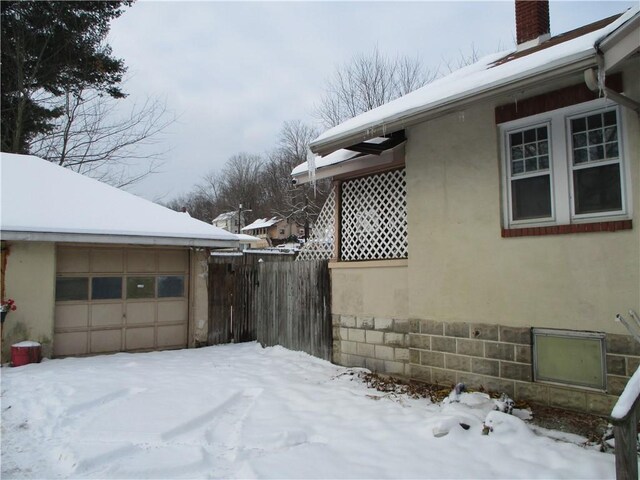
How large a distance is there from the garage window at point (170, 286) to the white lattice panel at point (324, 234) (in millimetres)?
3290

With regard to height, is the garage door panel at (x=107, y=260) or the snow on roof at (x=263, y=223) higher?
the snow on roof at (x=263, y=223)

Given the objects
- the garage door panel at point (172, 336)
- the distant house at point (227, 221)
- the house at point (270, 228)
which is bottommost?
the garage door panel at point (172, 336)

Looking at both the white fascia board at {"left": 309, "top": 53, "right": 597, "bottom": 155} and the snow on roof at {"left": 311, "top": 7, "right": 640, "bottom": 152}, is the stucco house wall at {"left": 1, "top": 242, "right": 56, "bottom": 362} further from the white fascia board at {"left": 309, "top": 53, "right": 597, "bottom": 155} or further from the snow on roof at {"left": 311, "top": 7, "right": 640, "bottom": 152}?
the snow on roof at {"left": 311, "top": 7, "right": 640, "bottom": 152}

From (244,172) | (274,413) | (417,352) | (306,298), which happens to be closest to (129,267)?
(306,298)

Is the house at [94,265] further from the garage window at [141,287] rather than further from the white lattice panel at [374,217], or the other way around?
the white lattice panel at [374,217]

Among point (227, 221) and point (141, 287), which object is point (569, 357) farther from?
point (227, 221)

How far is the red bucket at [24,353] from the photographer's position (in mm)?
7691

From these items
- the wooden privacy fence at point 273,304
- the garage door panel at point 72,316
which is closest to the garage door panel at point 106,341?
the garage door panel at point 72,316

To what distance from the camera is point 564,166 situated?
481cm

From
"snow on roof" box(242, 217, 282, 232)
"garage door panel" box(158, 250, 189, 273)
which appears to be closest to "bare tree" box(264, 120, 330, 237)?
"snow on roof" box(242, 217, 282, 232)

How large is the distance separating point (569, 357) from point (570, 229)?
1.34 m

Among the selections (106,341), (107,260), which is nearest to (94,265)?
(107,260)

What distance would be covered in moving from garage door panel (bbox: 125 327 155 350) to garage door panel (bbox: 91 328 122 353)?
6.8 inches

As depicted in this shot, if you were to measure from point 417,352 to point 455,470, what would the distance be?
2556mm
